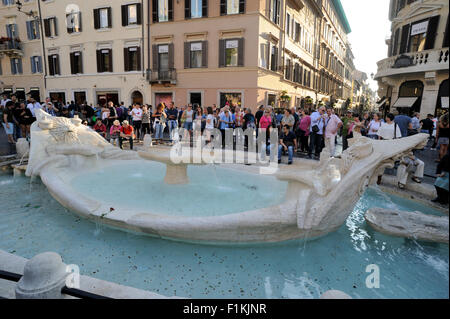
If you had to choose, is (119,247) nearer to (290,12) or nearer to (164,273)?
(164,273)

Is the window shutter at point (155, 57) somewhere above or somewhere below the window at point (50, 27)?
below

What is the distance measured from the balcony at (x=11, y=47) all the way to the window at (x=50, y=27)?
3885mm

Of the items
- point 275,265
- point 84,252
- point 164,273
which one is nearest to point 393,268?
point 275,265

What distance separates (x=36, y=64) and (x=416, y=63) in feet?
98.6

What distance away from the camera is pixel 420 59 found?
1616 centimetres

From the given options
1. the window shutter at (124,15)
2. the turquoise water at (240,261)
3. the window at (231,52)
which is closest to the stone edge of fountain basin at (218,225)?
the turquoise water at (240,261)

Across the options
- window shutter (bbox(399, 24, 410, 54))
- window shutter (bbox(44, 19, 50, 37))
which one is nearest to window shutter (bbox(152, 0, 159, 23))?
window shutter (bbox(44, 19, 50, 37))

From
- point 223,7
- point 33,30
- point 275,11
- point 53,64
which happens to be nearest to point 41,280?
point 223,7

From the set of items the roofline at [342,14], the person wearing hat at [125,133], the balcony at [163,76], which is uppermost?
the roofline at [342,14]

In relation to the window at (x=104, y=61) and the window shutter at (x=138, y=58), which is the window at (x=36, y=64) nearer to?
the window at (x=104, y=61)

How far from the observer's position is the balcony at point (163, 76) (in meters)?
19.0

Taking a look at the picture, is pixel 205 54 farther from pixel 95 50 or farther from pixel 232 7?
pixel 95 50

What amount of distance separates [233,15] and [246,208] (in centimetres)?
1661

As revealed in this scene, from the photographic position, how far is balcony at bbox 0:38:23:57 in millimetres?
24656
